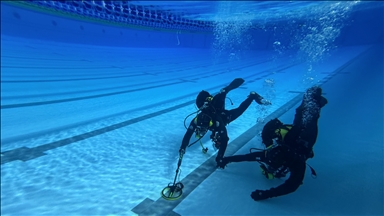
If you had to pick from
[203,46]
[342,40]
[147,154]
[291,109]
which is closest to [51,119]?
[147,154]

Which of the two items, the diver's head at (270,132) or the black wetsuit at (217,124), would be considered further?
the black wetsuit at (217,124)

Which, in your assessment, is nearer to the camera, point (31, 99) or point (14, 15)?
point (14, 15)

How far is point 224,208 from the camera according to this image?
1879 mm

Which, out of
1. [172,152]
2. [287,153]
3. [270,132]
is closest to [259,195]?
[287,153]

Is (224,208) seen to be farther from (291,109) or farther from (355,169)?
(291,109)

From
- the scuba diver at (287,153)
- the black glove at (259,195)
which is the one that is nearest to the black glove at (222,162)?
the scuba diver at (287,153)

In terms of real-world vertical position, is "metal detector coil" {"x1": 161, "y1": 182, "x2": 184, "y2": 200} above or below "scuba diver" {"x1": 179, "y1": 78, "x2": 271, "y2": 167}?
below

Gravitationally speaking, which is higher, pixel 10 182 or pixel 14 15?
pixel 14 15

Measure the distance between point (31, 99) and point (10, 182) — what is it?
9.35ft

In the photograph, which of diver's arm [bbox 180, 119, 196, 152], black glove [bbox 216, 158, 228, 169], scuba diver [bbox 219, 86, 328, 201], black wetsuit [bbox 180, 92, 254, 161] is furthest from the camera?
black glove [bbox 216, 158, 228, 169]

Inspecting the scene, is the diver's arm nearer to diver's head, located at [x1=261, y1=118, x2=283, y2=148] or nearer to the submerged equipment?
the submerged equipment

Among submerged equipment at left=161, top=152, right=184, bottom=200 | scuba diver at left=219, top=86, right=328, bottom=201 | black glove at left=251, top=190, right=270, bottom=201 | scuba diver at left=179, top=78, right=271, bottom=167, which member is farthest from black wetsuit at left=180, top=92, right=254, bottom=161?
black glove at left=251, top=190, right=270, bottom=201

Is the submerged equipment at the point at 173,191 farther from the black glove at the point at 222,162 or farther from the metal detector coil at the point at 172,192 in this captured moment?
the black glove at the point at 222,162

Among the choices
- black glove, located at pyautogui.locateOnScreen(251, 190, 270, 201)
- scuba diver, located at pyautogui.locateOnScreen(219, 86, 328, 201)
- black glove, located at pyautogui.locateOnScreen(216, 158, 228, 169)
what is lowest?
black glove, located at pyautogui.locateOnScreen(251, 190, 270, 201)
